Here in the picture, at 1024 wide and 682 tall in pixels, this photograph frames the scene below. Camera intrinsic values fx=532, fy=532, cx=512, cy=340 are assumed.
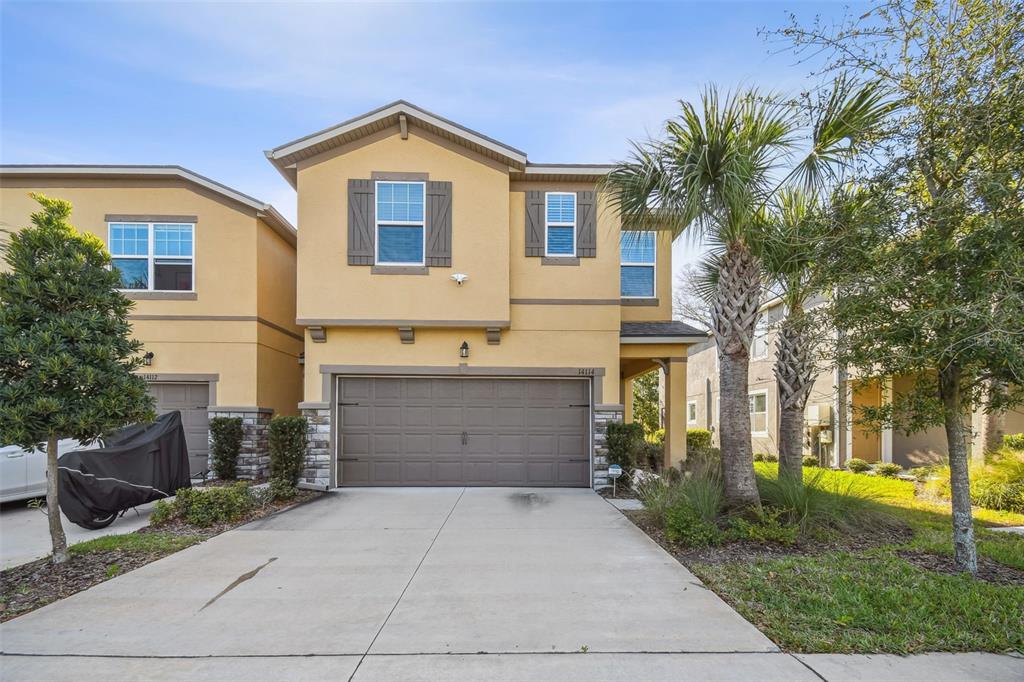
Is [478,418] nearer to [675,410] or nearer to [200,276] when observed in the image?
[675,410]

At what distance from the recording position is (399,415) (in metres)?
10.6

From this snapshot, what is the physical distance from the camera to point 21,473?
8453 mm

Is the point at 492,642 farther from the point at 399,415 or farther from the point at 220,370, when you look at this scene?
the point at 220,370

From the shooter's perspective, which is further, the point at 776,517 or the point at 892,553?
the point at 776,517

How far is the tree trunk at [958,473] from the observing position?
5297 millimetres

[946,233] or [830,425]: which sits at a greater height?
[946,233]

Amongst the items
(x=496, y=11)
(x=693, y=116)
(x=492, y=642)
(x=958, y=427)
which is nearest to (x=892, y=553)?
(x=958, y=427)

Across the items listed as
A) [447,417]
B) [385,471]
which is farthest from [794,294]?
[385,471]

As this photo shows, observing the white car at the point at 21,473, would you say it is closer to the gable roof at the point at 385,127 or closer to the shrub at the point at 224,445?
the shrub at the point at 224,445

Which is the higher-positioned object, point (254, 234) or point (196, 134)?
point (196, 134)

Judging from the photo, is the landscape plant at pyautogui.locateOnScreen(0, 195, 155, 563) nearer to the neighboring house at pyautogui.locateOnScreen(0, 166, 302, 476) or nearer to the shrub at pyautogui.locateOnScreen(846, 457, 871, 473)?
the neighboring house at pyautogui.locateOnScreen(0, 166, 302, 476)

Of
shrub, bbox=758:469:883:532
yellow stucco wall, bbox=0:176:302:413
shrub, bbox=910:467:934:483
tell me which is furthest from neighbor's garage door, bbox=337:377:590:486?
shrub, bbox=910:467:934:483

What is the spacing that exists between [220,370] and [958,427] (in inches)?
476

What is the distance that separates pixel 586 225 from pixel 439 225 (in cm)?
297
